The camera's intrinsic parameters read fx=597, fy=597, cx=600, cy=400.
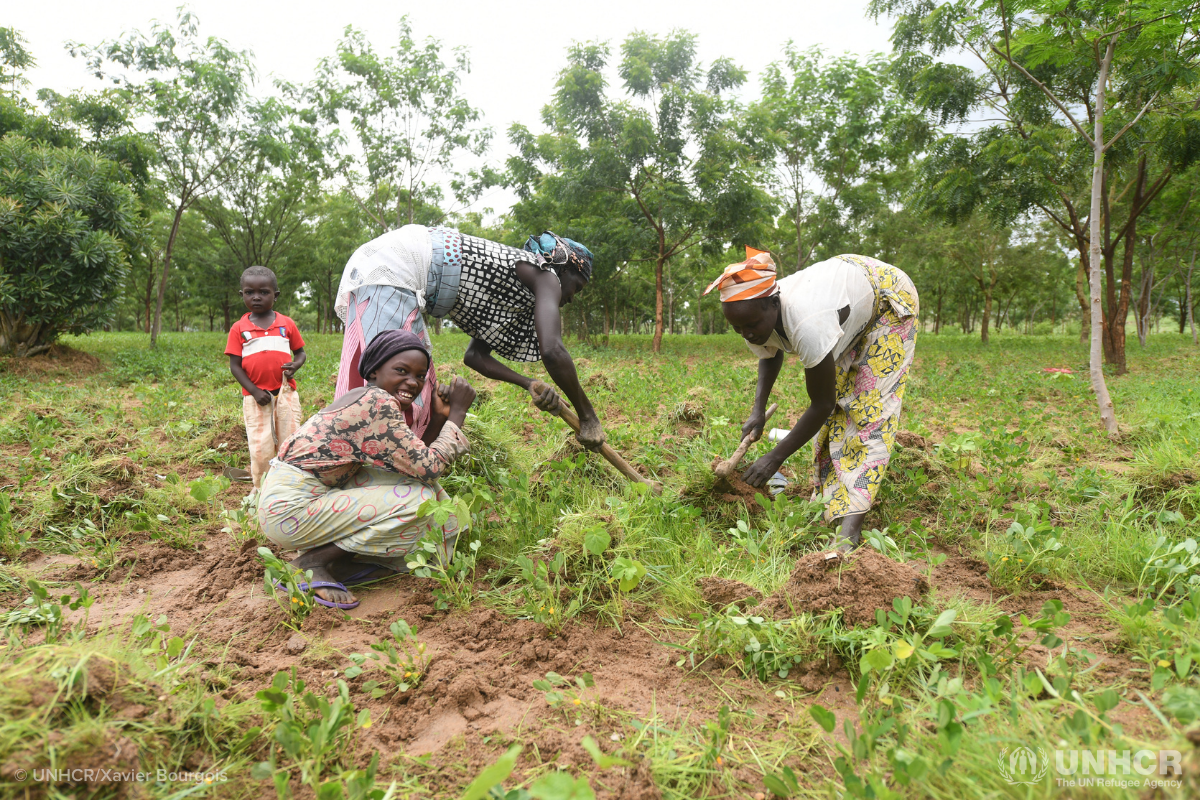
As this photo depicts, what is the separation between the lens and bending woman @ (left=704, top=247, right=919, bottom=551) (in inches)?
95.7

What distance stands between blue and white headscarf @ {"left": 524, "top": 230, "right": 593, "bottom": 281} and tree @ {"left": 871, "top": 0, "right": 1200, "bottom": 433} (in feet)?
11.9

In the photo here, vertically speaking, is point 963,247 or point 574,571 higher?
point 963,247

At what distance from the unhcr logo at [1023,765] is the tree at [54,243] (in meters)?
11.1

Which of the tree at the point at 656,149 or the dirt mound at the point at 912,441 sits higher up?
the tree at the point at 656,149

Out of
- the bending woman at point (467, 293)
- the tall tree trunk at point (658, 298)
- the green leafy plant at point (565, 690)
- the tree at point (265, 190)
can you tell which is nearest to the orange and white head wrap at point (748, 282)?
the bending woman at point (467, 293)

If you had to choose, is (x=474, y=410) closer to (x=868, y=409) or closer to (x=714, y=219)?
(x=868, y=409)

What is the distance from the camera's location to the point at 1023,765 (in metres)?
1.28

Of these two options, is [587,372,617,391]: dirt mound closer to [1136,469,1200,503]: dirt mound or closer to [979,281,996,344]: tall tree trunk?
[1136,469,1200,503]: dirt mound

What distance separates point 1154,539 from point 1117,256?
21.9 m

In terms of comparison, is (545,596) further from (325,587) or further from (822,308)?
(822,308)

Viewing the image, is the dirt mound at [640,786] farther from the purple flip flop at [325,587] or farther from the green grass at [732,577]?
the purple flip flop at [325,587]

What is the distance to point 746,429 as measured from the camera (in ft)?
10.4

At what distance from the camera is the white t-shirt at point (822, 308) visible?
2.44 meters

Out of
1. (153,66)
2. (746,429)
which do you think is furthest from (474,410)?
(153,66)
